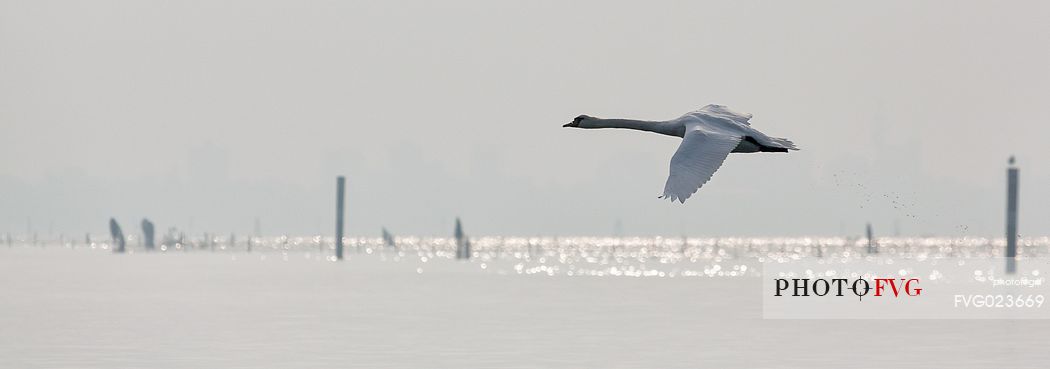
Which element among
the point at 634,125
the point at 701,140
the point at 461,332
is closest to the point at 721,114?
the point at 634,125

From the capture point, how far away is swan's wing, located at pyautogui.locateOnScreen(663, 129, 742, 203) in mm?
22062

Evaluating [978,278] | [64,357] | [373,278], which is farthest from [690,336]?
[978,278]

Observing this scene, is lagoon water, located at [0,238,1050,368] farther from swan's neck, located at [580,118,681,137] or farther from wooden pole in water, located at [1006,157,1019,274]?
wooden pole in water, located at [1006,157,1019,274]

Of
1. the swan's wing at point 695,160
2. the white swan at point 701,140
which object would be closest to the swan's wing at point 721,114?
the white swan at point 701,140

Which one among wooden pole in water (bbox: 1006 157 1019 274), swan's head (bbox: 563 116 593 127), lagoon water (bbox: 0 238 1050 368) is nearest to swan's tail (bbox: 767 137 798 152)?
swan's head (bbox: 563 116 593 127)

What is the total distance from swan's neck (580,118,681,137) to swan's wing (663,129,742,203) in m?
2.41

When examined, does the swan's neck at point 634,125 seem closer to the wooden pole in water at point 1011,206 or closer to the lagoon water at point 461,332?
the lagoon water at point 461,332

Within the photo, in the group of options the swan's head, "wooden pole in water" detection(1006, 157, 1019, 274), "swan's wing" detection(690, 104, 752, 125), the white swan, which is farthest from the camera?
"wooden pole in water" detection(1006, 157, 1019, 274)

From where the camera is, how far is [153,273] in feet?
418

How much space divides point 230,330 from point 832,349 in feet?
61.9

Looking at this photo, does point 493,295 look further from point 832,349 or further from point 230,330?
point 832,349

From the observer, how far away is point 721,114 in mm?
28031

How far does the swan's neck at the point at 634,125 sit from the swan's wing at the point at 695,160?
2410 mm

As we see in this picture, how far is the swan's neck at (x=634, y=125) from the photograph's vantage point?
27827 millimetres
